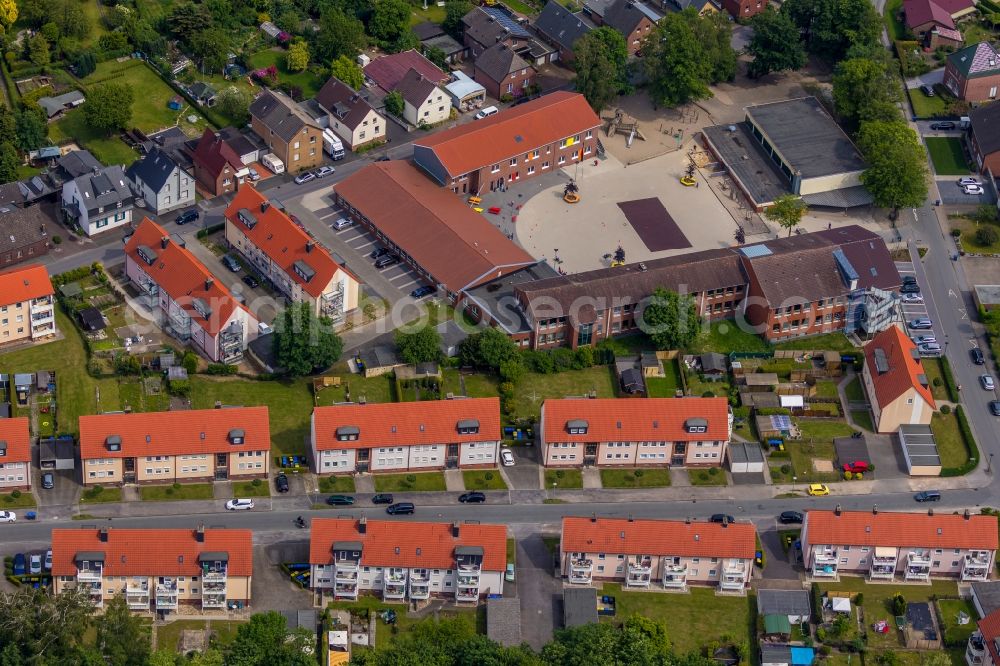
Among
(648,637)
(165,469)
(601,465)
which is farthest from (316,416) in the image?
(648,637)

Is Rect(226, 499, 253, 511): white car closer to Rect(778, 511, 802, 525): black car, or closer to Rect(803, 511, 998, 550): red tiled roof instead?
Rect(778, 511, 802, 525): black car

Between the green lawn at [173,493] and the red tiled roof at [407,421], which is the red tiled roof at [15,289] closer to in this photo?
the green lawn at [173,493]

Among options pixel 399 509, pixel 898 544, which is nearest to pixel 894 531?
pixel 898 544

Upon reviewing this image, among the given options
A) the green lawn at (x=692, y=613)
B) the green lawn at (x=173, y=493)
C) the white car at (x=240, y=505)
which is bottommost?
the green lawn at (x=692, y=613)

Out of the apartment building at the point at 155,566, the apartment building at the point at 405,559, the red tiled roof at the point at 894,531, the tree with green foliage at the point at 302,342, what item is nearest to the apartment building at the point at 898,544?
the red tiled roof at the point at 894,531

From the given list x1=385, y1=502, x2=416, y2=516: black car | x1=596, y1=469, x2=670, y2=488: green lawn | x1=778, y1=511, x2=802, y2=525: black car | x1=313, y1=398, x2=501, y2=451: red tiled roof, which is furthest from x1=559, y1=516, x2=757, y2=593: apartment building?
x1=385, y1=502, x2=416, y2=516: black car

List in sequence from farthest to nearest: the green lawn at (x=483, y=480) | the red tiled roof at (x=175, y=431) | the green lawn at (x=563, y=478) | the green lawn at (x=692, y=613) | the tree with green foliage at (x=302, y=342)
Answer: the tree with green foliage at (x=302, y=342)
the green lawn at (x=563, y=478)
the green lawn at (x=483, y=480)
the red tiled roof at (x=175, y=431)
the green lawn at (x=692, y=613)

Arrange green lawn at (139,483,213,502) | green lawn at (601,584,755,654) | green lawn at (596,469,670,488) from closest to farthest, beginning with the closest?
green lawn at (601,584,755,654) → green lawn at (139,483,213,502) → green lawn at (596,469,670,488)

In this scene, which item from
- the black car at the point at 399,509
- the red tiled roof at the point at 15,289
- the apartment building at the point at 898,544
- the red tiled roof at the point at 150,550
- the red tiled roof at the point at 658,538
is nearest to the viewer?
the red tiled roof at the point at 150,550
